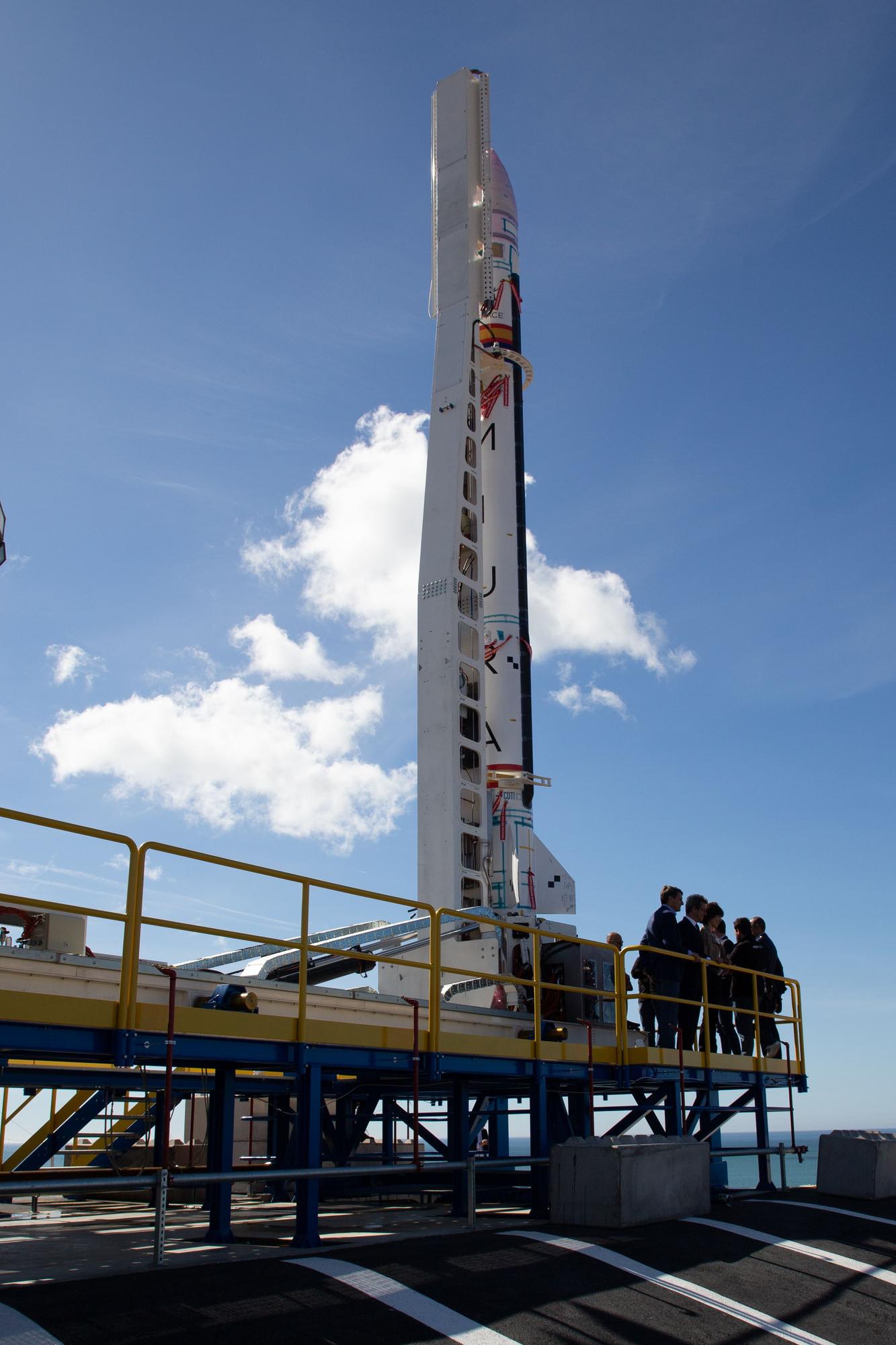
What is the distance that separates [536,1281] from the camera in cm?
760

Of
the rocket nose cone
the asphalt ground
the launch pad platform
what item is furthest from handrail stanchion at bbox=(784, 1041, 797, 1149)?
the rocket nose cone

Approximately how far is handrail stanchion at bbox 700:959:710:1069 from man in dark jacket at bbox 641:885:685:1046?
27 cm

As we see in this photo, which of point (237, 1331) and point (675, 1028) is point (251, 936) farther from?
point (675, 1028)

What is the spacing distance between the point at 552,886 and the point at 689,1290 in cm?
986

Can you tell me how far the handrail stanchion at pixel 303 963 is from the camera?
8.82 metres

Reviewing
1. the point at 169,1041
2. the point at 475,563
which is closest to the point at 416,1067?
the point at 169,1041

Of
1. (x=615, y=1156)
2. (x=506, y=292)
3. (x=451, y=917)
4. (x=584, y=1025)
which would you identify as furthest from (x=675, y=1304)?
(x=506, y=292)

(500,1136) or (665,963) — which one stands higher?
(665,963)

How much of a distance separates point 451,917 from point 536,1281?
6452 millimetres

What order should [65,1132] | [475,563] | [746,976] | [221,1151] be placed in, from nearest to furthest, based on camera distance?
[221,1151] → [65,1132] → [746,976] → [475,563]

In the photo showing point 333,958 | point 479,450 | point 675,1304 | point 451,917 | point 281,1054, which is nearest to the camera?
point 675,1304

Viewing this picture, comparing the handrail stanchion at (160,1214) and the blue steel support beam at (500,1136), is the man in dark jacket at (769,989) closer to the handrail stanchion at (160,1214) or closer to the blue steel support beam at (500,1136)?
the blue steel support beam at (500,1136)

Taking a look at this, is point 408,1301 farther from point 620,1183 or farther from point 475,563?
point 475,563

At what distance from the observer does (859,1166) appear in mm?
12875
